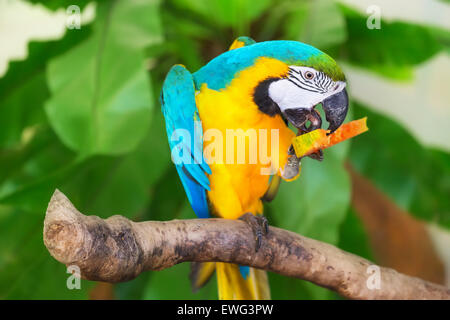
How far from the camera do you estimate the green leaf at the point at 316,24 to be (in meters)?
0.56

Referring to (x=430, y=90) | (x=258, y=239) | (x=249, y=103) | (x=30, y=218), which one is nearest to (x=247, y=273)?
(x=258, y=239)

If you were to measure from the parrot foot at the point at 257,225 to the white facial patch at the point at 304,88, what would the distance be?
137 millimetres

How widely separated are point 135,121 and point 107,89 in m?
0.06

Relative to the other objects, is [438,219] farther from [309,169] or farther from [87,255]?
[87,255]

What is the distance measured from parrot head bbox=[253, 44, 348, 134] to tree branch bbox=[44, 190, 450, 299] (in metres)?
0.14

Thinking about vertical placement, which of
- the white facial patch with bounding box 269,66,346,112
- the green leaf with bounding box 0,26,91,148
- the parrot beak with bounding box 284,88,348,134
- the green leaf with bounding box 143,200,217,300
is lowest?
the green leaf with bounding box 143,200,217,300

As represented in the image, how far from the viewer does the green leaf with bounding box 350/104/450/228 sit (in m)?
0.95

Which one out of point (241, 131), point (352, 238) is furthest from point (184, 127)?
point (352, 238)

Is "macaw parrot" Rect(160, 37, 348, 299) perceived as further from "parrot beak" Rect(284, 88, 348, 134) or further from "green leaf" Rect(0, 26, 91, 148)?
"green leaf" Rect(0, 26, 91, 148)

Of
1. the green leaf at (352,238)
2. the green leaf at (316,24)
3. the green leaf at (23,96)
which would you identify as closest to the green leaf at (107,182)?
the green leaf at (23,96)

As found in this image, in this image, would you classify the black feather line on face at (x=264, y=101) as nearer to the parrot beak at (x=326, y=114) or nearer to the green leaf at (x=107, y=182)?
the parrot beak at (x=326, y=114)

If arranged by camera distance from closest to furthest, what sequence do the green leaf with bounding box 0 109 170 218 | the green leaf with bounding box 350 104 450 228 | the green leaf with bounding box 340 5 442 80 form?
the green leaf with bounding box 0 109 170 218 < the green leaf with bounding box 340 5 442 80 < the green leaf with bounding box 350 104 450 228

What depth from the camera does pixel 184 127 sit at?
0.45m

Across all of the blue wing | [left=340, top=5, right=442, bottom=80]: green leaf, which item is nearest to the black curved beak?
the blue wing
